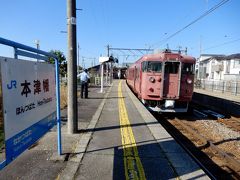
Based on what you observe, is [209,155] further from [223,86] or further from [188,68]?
[223,86]

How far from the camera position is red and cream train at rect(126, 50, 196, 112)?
40.8ft

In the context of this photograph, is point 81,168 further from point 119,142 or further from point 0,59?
point 0,59

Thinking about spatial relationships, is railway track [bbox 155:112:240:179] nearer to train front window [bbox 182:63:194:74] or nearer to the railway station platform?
the railway station platform

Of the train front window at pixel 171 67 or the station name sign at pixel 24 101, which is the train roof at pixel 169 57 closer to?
the train front window at pixel 171 67

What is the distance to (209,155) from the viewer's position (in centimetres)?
748

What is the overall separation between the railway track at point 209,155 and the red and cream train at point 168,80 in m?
1.81

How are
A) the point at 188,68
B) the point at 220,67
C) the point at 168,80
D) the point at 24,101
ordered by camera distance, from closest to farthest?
the point at 24,101
the point at 168,80
the point at 188,68
the point at 220,67

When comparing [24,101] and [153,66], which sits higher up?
[153,66]

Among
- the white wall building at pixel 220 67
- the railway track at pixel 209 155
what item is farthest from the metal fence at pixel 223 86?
→ the railway track at pixel 209 155

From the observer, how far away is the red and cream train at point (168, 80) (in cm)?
1242

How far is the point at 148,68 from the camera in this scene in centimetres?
1272

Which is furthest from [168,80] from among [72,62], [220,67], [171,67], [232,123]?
[220,67]

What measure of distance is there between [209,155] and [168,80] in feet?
17.9

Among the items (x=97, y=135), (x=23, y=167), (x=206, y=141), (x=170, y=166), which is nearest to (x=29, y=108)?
(x=23, y=167)
